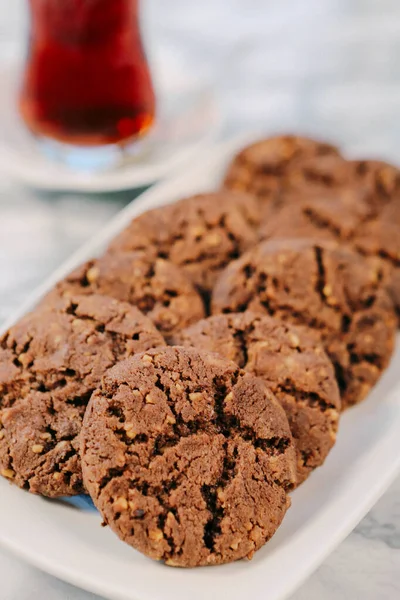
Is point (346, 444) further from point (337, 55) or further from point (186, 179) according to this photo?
point (337, 55)

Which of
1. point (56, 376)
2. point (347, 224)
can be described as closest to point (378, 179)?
point (347, 224)

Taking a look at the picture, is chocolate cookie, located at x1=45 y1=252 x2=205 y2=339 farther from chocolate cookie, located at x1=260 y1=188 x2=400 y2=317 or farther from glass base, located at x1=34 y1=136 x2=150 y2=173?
glass base, located at x1=34 y1=136 x2=150 y2=173

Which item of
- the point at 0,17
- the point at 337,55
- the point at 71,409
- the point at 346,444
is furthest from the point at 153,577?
the point at 0,17

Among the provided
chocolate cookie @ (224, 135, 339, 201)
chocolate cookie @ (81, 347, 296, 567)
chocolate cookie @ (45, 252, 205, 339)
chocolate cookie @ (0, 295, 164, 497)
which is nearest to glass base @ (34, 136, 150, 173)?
chocolate cookie @ (224, 135, 339, 201)

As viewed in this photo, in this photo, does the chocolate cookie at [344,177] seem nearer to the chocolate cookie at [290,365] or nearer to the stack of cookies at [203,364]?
the stack of cookies at [203,364]

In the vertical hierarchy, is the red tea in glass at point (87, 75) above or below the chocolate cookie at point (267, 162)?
above

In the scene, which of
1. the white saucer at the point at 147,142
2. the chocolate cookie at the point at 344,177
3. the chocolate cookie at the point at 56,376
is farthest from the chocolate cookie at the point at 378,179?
the chocolate cookie at the point at 56,376

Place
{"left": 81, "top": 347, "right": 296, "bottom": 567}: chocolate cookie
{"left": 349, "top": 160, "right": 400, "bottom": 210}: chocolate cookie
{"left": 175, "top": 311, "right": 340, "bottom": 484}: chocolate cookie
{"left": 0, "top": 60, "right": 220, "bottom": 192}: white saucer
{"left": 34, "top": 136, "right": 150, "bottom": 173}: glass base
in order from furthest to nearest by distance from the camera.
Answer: {"left": 34, "top": 136, "right": 150, "bottom": 173}: glass base
{"left": 0, "top": 60, "right": 220, "bottom": 192}: white saucer
{"left": 349, "top": 160, "right": 400, "bottom": 210}: chocolate cookie
{"left": 175, "top": 311, "right": 340, "bottom": 484}: chocolate cookie
{"left": 81, "top": 347, "right": 296, "bottom": 567}: chocolate cookie
